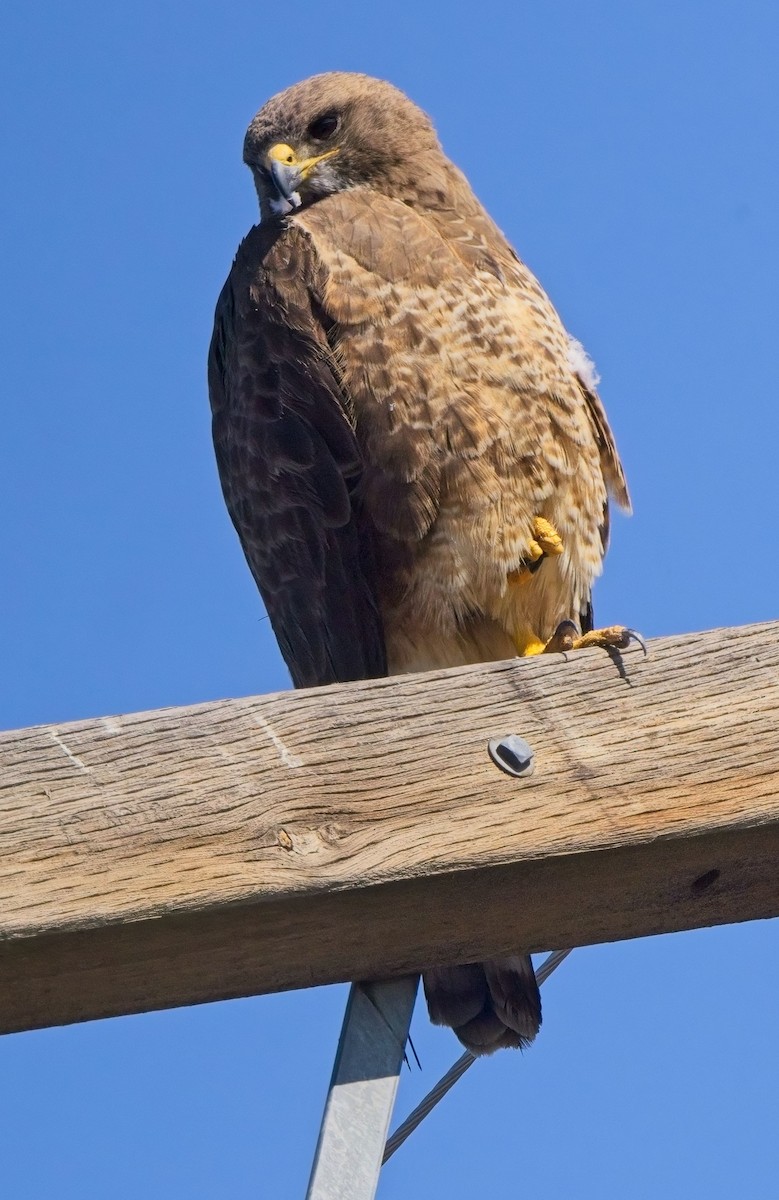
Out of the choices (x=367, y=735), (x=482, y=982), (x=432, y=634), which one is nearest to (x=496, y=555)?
(x=432, y=634)

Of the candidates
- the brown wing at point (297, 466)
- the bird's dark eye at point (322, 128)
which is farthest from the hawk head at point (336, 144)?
the brown wing at point (297, 466)

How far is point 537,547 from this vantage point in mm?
3090

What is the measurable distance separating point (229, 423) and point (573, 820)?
Result: 2.01 meters

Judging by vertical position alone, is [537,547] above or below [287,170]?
below

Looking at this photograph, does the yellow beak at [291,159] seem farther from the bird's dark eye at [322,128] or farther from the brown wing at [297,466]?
the brown wing at [297,466]

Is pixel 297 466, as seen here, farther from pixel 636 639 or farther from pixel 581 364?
pixel 636 639

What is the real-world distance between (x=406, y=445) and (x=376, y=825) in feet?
4.60

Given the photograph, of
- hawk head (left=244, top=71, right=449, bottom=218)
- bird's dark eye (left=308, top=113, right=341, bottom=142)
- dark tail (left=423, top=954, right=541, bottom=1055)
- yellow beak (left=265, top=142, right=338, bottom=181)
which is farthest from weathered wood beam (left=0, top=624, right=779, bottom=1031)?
bird's dark eye (left=308, top=113, right=341, bottom=142)

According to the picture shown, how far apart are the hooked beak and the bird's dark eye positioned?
66 millimetres

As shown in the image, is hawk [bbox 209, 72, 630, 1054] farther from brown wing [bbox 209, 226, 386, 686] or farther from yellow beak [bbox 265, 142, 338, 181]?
yellow beak [bbox 265, 142, 338, 181]

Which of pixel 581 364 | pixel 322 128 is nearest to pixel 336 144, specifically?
pixel 322 128

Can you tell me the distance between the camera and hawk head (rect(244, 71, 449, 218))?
3816 millimetres

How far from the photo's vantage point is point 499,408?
304 cm

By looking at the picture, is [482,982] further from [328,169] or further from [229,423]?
[328,169]
